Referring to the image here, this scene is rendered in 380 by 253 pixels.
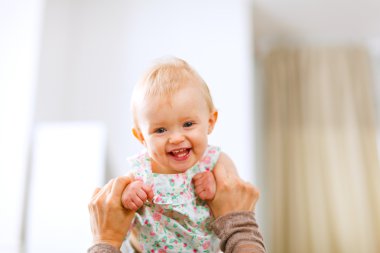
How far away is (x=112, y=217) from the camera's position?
0.86 meters

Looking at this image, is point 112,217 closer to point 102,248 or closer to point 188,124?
point 102,248

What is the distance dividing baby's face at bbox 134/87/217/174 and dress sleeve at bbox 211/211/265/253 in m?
0.15

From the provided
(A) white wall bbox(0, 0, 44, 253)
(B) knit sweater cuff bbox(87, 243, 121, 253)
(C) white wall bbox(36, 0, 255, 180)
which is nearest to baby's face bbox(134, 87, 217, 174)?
(B) knit sweater cuff bbox(87, 243, 121, 253)

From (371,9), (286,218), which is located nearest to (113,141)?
(286,218)

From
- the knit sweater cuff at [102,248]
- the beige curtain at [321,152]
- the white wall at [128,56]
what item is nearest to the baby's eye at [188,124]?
the knit sweater cuff at [102,248]

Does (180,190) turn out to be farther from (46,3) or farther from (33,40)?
(46,3)

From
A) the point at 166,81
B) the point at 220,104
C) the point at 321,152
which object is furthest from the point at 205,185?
the point at 321,152

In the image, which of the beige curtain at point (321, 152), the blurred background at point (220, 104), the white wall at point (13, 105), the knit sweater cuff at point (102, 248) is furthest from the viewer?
the beige curtain at point (321, 152)

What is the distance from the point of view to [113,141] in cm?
258

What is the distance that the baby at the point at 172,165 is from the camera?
838 mm

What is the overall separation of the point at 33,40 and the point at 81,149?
639 mm

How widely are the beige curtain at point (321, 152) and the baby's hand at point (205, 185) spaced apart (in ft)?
7.82

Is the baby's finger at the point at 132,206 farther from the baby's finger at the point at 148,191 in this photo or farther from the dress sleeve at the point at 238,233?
the dress sleeve at the point at 238,233

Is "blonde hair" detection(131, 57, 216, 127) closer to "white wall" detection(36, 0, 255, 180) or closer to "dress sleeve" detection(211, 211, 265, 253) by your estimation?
"dress sleeve" detection(211, 211, 265, 253)
